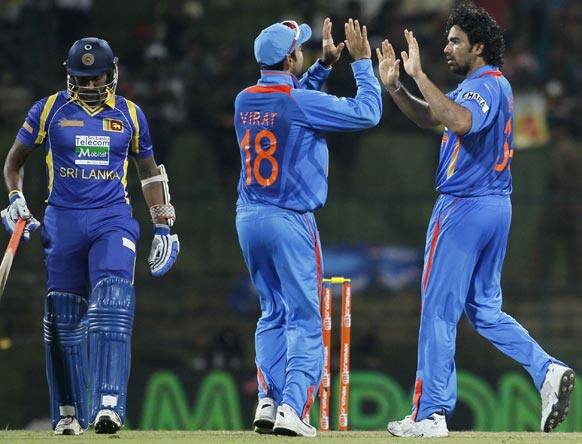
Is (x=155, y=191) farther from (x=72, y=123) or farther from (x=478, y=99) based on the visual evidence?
(x=478, y=99)

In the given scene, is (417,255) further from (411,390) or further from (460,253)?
(460,253)

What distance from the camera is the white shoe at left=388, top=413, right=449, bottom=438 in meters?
7.18

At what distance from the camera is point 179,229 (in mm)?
13430

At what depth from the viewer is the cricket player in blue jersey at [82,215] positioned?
24.3ft

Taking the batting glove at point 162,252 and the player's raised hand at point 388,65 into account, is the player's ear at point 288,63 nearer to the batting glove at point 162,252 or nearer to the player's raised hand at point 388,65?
the player's raised hand at point 388,65

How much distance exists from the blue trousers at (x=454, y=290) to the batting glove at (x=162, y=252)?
4.64ft

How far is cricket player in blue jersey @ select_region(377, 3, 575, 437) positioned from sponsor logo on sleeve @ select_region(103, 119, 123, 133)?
4.72ft

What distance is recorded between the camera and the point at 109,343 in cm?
721

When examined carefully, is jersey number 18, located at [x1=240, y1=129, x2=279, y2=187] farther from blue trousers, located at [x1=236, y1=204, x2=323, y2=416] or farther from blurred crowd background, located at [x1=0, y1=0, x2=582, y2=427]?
blurred crowd background, located at [x1=0, y1=0, x2=582, y2=427]

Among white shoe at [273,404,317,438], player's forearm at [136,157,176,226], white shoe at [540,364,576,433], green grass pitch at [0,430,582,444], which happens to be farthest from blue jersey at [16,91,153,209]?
white shoe at [540,364,576,433]

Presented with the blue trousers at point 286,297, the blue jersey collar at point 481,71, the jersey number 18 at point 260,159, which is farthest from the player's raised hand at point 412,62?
the blue trousers at point 286,297

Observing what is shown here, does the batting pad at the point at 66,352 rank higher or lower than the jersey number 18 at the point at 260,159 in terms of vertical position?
lower

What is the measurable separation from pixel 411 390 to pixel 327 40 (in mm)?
5097

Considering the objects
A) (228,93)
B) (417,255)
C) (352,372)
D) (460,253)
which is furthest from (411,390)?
(460,253)
